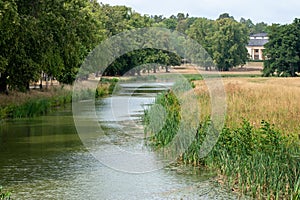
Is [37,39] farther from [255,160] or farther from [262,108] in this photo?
[255,160]

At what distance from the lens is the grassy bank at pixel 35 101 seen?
80.2 ft

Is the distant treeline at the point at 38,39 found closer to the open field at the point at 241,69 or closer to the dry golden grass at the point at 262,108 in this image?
the dry golden grass at the point at 262,108

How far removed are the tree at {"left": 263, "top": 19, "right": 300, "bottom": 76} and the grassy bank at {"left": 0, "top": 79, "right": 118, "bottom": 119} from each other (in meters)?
30.4

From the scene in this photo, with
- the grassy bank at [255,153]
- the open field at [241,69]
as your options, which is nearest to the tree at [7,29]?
the grassy bank at [255,153]

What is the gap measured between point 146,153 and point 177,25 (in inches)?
4506

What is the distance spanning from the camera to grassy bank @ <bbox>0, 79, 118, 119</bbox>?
2445cm

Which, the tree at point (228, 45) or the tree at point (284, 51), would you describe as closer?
the tree at point (284, 51)

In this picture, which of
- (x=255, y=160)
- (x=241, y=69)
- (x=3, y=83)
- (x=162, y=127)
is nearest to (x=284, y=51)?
(x=241, y=69)

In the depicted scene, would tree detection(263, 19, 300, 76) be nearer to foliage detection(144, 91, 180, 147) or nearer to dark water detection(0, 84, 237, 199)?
foliage detection(144, 91, 180, 147)

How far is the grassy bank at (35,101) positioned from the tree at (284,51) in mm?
30433

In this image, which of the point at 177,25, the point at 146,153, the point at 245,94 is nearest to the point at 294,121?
the point at 146,153

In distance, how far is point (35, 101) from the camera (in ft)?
89.7

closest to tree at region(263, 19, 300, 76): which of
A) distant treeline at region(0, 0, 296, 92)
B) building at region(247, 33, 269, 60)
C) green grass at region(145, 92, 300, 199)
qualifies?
distant treeline at region(0, 0, 296, 92)

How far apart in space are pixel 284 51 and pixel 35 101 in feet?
137
